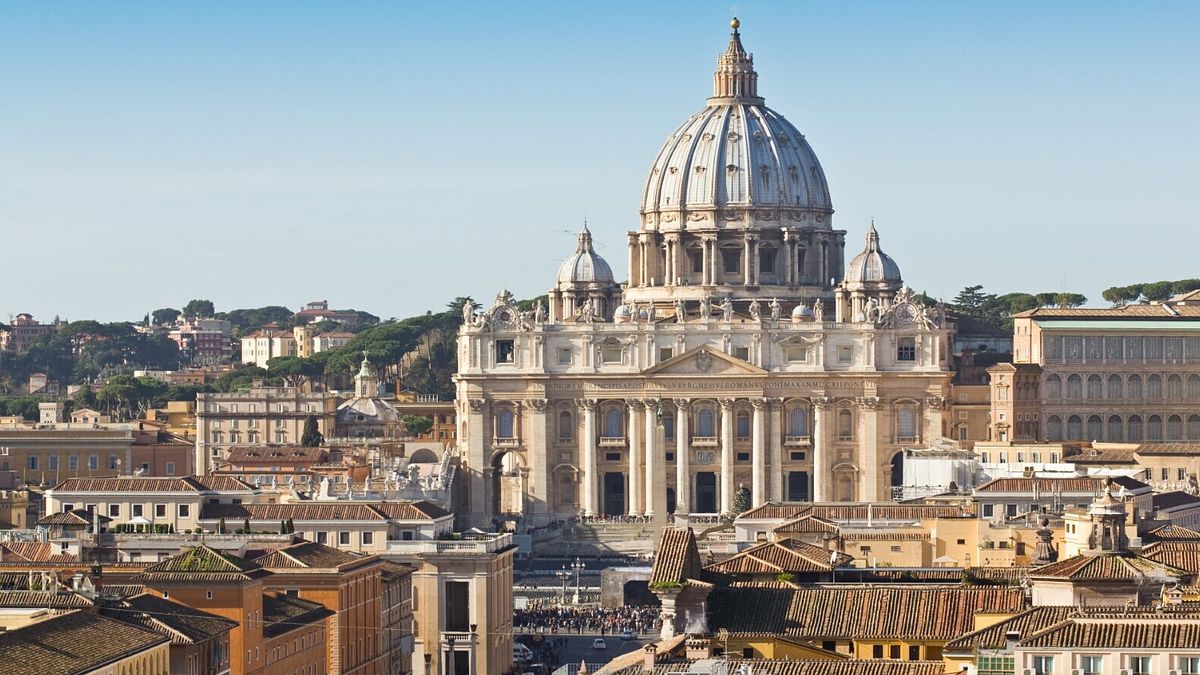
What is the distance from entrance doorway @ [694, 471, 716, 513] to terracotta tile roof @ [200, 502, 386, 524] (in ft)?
169

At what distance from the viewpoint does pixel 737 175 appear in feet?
569

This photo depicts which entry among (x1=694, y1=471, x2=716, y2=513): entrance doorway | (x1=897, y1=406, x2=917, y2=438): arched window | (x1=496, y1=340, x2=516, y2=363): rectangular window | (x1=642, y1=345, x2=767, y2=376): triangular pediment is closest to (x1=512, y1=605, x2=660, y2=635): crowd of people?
(x1=694, y1=471, x2=716, y2=513): entrance doorway

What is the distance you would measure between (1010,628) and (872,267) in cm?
11934

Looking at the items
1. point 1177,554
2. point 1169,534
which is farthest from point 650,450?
point 1177,554

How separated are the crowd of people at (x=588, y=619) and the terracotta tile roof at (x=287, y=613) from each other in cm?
1783

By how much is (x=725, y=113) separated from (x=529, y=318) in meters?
20.8

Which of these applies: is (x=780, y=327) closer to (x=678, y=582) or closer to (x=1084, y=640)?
(x=678, y=582)

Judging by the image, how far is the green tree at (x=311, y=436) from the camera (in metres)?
163

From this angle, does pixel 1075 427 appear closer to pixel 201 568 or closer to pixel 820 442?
pixel 820 442

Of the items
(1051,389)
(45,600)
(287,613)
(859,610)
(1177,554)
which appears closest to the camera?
(859,610)

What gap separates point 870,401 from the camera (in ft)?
503

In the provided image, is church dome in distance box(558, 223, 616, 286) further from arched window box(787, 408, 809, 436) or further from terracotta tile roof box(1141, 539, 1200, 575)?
terracotta tile roof box(1141, 539, 1200, 575)

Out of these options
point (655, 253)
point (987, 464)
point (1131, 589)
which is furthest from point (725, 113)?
point (1131, 589)

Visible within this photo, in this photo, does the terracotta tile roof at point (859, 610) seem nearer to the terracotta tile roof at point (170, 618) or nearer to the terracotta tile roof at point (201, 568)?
the terracotta tile roof at point (170, 618)
